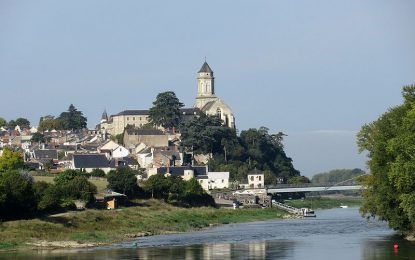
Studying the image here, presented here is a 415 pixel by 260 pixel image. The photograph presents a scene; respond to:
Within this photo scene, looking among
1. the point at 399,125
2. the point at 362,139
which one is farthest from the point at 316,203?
the point at 399,125

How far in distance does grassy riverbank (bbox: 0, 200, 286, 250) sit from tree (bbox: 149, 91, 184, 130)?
196 feet

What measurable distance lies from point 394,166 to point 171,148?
314 feet

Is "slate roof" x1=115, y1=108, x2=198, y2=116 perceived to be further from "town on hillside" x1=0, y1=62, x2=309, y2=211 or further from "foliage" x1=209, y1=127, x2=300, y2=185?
"foliage" x1=209, y1=127, x2=300, y2=185

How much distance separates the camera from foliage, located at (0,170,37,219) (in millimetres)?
81750

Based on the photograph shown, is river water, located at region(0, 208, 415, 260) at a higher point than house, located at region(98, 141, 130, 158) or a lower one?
lower

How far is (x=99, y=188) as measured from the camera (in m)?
112

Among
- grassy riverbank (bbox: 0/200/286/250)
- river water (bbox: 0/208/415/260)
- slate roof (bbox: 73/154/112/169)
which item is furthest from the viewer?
slate roof (bbox: 73/154/112/169)

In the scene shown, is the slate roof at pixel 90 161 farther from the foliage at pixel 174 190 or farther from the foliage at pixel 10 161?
the foliage at pixel 174 190

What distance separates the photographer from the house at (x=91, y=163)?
140875 mm

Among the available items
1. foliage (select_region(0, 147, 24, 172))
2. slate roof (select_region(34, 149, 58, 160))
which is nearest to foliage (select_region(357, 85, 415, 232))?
foliage (select_region(0, 147, 24, 172))

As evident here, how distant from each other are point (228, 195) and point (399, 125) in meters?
64.4

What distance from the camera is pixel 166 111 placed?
18012cm

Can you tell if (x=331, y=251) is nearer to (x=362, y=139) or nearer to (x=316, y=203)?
(x=362, y=139)

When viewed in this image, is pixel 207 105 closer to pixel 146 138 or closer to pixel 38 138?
pixel 146 138
